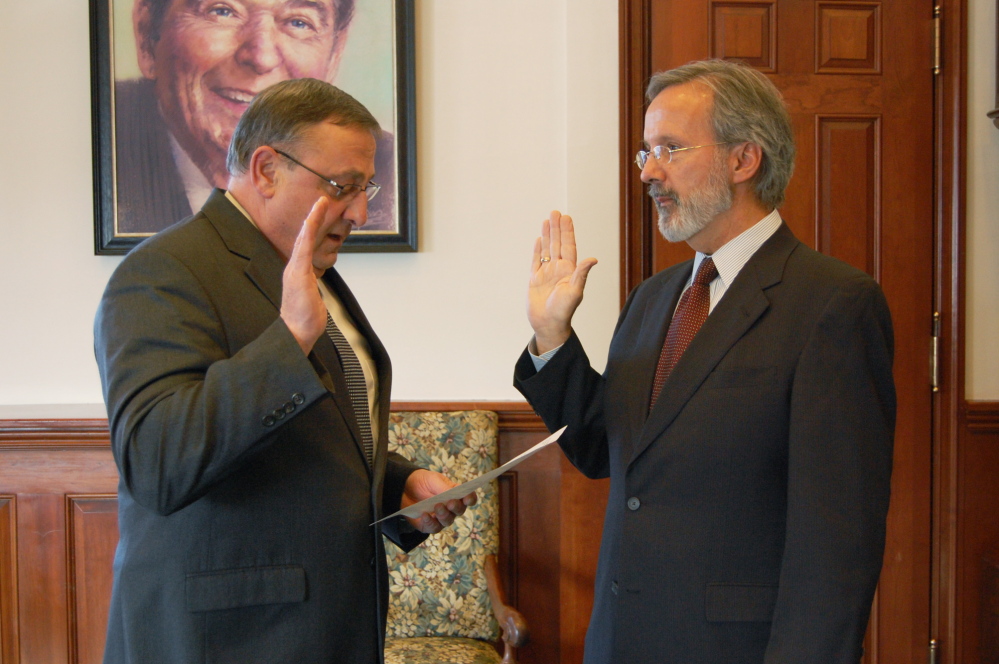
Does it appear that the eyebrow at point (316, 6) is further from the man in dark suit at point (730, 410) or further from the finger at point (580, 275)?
the finger at point (580, 275)

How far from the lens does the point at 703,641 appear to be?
1.54 m

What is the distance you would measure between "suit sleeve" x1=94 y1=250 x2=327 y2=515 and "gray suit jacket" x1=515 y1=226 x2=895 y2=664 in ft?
2.39

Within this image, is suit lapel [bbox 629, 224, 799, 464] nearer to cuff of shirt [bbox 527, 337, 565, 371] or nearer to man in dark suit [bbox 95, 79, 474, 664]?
cuff of shirt [bbox 527, 337, 565, 371]

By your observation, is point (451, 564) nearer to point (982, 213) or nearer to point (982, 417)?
point (982, 417)

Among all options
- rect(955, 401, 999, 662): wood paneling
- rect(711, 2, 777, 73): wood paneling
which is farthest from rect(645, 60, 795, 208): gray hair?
rect(955, 401, 999, 662): wood paneling

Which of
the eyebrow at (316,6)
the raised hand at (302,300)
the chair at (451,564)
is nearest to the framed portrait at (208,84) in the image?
the eyebrow at (316,6)

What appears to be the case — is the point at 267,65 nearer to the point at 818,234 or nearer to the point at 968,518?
the point at 818,234

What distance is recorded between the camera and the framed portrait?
297 centimetres

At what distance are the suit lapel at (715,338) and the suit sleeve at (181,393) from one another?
2.27ft

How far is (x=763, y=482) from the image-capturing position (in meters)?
1.55

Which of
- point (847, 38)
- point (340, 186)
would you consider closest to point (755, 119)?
point (340, 186)

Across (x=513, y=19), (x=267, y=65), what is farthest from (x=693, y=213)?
(x=267, y=65)

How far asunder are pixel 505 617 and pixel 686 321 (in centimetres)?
120

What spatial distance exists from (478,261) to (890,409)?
176 cm
